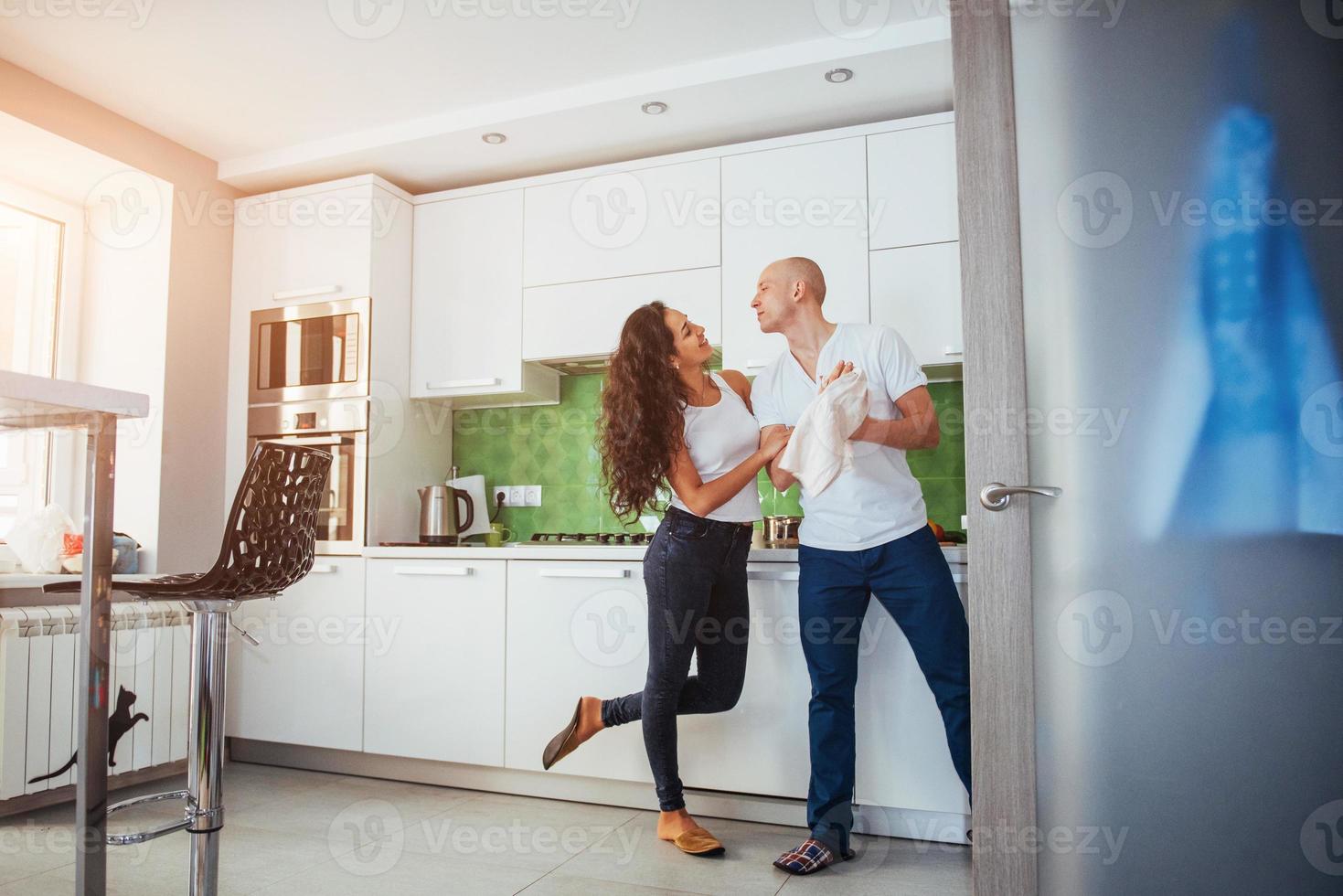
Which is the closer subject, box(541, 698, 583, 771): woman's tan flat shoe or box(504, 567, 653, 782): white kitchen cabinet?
box(541, 698, 583, 771): woman's tan flat shoe

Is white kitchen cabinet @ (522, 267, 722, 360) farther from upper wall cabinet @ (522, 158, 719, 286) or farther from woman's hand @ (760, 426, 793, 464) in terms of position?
woman's hand @ (760, 426, 793, 464)

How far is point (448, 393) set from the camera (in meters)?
3.58

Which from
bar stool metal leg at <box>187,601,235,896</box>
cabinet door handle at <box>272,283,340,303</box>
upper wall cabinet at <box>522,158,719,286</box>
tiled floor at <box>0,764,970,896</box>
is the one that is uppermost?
upper wall cabinet at <box>522,158,719,286</box>

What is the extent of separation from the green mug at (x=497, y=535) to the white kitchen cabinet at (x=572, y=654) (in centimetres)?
56

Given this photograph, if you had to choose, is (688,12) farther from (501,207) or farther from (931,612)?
(931,612)

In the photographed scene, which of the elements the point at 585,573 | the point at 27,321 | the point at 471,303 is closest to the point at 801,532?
the point at 585,573

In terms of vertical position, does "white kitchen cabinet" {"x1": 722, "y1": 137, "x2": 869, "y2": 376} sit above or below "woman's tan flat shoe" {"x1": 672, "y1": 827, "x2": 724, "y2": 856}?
above

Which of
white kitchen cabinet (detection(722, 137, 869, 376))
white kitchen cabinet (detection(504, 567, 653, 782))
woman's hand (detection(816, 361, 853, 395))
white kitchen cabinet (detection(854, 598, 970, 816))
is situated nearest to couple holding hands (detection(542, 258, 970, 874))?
→ woman's hand (detection(816, 361, 853, 395))

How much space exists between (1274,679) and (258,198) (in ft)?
12.4

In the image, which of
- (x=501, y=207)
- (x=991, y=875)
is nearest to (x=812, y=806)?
(x=991, y=875)

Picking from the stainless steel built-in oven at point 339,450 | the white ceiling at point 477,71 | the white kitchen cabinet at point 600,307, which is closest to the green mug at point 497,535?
the stainless steel built-in oven at point 339,450

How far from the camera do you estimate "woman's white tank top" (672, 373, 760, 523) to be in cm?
242

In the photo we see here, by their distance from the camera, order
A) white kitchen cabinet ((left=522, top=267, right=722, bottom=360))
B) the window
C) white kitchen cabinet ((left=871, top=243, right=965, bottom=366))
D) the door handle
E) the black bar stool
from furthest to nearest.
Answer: the window, white kitchen cabinet ((left=522, top=267, right=722, bottom=360)), white kitchen cabinet ((left=871, top=243, right=965, bottom=366)), the black bar stool, the door handle

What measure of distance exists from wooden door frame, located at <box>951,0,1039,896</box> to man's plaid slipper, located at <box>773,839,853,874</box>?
2.96ft
